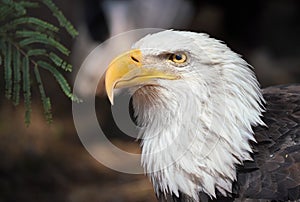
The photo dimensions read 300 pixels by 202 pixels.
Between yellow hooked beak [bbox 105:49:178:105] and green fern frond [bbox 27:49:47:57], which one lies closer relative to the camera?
yellow hooked beak [bbox 105:49:178:105]

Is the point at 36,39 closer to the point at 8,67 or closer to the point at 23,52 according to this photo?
the point at 23,52

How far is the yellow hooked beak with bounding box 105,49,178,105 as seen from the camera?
315cm

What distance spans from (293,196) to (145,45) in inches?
36.1

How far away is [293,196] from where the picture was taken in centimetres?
310

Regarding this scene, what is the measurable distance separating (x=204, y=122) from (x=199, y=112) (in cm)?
5

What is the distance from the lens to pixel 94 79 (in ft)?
20.9

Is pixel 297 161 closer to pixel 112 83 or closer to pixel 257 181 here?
pixel 257 181

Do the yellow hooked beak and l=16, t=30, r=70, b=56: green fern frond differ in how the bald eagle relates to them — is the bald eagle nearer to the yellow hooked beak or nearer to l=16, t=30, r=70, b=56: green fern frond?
the yellow hooked beak

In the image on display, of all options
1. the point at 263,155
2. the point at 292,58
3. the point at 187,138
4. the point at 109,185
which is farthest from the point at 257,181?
the point at 292,58

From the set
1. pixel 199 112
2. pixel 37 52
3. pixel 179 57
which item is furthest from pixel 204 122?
pixel 37 52

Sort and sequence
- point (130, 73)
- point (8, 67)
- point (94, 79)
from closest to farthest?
point (130, 73) → point (8, 67) → point (94, 79)

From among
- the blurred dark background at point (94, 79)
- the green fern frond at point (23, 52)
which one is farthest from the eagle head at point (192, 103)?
the blurred dark background at point (94, 79)

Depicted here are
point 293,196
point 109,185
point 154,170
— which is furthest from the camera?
point 109,185

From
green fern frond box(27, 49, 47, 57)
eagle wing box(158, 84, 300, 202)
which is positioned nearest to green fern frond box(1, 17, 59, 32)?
green fern frond box(27, 49, 47, 57)
